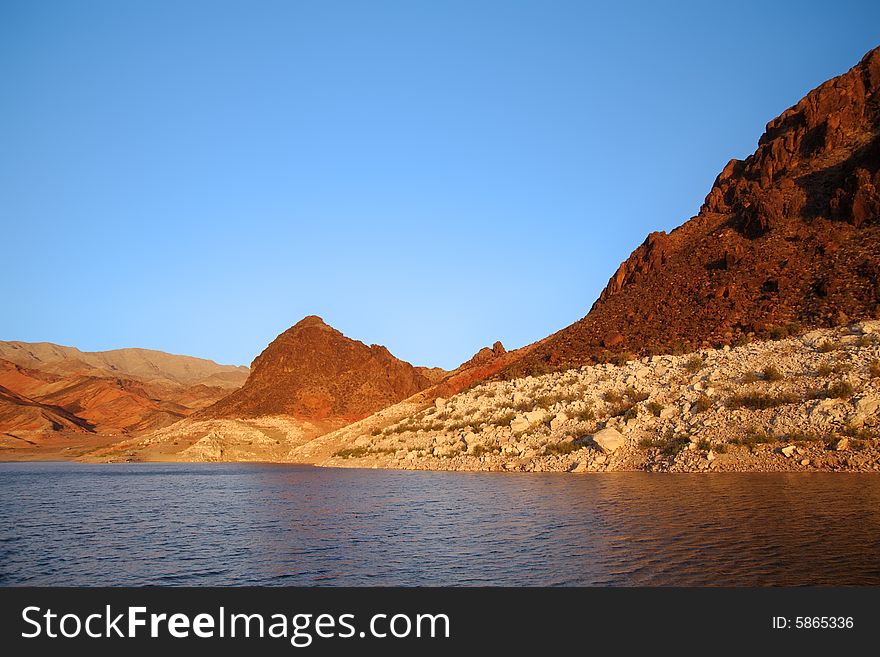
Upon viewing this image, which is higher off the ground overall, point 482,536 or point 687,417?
point 687,417

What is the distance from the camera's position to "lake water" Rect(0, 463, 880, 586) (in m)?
9.73

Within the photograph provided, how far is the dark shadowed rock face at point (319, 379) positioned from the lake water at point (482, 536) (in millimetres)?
56418

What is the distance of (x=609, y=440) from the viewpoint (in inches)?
1113

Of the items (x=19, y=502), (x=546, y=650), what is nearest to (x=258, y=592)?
(x=546, y=650)

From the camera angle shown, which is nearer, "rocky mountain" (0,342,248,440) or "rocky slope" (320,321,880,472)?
"rocky slope" (320,321,880,472)

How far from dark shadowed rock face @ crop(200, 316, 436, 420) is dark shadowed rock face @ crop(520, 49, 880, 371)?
33.5 m

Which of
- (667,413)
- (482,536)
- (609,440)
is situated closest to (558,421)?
(609,440)

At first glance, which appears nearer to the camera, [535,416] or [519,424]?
[519,424]

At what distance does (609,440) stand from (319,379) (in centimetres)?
5943

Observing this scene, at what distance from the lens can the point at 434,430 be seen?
41.5 m

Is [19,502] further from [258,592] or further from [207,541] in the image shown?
[258,592]

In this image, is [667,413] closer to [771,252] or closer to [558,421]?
[558,421]

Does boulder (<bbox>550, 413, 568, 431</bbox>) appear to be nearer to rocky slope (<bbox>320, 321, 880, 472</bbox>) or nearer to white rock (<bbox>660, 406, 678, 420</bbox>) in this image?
rocky slope (<bbox>320, 321, 880, 472</bbox>)

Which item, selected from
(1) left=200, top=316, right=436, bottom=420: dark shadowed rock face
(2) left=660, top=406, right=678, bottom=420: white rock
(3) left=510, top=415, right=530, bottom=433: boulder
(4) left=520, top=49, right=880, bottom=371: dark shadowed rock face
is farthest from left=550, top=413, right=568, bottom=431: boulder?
(1) left=200, top=316, right=436, bottom=420: dark shadowed rock face
